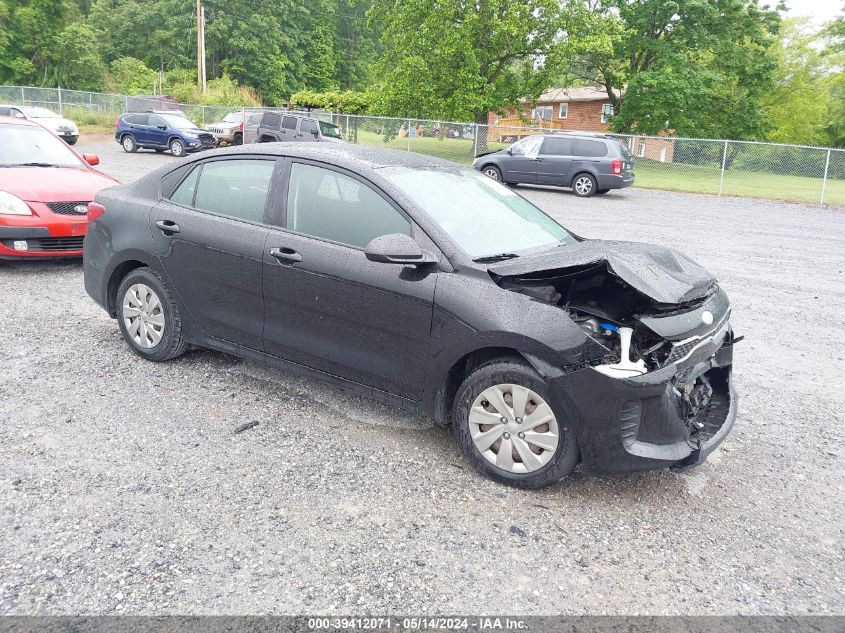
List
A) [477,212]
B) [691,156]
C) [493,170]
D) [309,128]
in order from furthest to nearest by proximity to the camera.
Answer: [309,128] → [691,156] → [493,170] → [477,212]

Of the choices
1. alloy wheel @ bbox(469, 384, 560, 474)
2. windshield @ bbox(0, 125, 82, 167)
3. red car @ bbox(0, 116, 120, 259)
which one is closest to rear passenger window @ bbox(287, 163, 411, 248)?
alloy wheel @ bbox(469, 384, 560, 474)

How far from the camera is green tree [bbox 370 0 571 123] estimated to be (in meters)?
30.3

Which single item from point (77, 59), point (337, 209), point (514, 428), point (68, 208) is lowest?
point (514, 428)

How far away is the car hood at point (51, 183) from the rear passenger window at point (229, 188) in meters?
3.40

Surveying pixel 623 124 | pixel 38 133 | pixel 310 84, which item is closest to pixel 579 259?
pixel 38 133

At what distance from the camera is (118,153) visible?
26.2 metres

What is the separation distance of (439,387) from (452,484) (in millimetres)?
509

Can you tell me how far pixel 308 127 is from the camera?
24.9m

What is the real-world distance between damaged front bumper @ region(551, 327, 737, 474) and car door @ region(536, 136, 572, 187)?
1716cm

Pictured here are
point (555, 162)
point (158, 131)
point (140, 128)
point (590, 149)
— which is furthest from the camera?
point (140, 128)

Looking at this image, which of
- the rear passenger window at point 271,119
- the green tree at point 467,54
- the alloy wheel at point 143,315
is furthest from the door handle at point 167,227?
the green tree at point 467,54

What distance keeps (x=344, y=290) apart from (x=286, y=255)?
1.59 feet

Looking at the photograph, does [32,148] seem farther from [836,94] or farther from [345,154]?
[836,94]

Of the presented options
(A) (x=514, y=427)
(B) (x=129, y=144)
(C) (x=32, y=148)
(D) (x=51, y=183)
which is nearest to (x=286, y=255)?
(A) (x=514, y=427)
